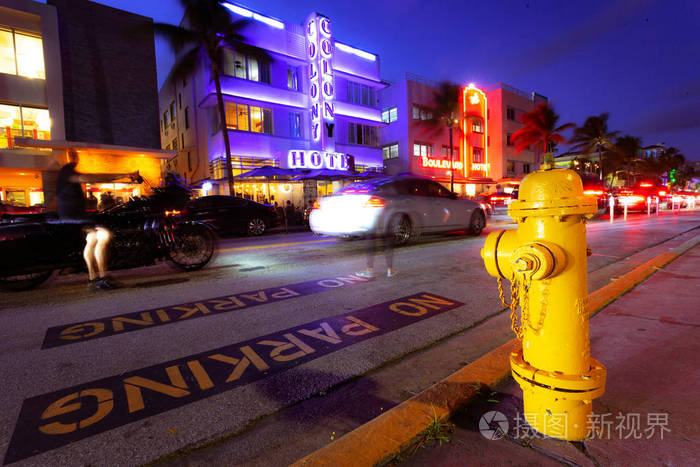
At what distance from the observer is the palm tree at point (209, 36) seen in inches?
701

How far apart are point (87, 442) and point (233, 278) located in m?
3.63

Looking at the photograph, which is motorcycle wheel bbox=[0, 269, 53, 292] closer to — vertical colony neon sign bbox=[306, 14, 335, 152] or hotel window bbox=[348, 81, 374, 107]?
vertical colony neon sign bbox=[306, 14, 335, 152]

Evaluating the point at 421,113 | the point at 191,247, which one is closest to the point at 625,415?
the point at 191,247

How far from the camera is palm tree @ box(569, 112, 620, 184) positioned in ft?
154

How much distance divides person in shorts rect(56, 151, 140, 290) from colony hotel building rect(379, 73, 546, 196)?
28.8 metres

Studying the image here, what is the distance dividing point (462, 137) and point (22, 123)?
1337 inches

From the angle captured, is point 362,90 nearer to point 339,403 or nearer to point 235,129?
point 235,129

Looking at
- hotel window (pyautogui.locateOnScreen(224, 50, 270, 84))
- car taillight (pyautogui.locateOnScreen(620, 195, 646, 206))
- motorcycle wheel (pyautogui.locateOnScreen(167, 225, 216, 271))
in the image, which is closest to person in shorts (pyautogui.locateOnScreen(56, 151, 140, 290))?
motorcycle wheel (pyautogui.locateOnScreen(167, 225, 216, 271))

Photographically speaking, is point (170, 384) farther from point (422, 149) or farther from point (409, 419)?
point (422, 149)

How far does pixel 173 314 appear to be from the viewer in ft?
12.2

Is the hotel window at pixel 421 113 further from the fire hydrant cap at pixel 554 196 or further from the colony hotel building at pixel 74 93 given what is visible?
the fire hydrant cap at pixel 554 196

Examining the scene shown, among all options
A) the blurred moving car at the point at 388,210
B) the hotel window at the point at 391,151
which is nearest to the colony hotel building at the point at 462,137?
the hotel window at the point at 391,151

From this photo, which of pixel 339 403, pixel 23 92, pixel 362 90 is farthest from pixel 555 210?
pixel 362 90

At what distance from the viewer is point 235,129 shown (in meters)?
21.1
